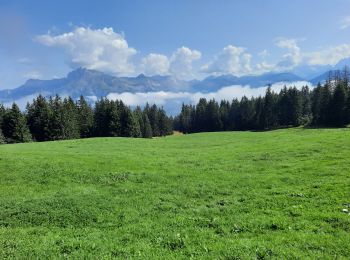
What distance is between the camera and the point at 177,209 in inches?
627

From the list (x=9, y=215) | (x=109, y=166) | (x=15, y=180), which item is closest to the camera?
(x=9, y=215)

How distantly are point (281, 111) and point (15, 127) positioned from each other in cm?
9202

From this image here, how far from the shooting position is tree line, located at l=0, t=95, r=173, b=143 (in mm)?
Result: 89875

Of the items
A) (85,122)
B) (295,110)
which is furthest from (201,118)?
(85,122)

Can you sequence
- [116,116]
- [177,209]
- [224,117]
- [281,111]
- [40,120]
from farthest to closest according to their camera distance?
[224,117] < [281,111] < [116,116] < [40,120] < [177,209]

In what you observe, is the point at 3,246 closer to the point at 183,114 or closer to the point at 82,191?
the point at 82,191

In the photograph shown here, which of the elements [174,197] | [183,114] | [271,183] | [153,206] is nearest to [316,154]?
[271,183]

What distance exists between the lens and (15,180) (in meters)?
22.9

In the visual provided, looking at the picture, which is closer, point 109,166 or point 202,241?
point 202,241

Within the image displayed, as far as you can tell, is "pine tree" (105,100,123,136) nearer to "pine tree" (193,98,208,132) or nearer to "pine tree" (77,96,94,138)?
"pine tree" (77,96,94,138)

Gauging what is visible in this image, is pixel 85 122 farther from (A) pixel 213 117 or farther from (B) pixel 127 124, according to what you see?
(A) pixel 213 117

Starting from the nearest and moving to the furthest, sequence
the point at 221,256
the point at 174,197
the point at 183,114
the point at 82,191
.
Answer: the point at 221,256 → the point at 174,197 → the point at 82,191 → the point at 183,114

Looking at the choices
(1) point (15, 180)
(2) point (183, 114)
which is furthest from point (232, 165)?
(2) point (183, 114)

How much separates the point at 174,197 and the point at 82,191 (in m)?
5.44
